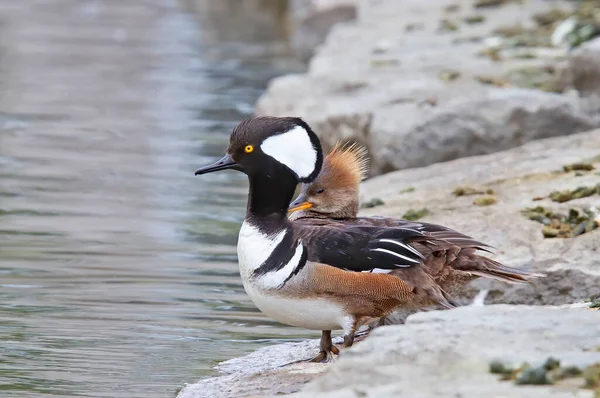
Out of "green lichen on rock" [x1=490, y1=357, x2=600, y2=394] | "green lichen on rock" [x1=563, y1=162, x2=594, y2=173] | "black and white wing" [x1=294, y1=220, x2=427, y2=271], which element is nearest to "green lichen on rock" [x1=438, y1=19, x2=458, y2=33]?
"green lichen on rock" [x1=563, y1=162, x2=594, y2=173]

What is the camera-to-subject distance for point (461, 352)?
13.8 feet

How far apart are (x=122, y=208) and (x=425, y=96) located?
2.61 metres

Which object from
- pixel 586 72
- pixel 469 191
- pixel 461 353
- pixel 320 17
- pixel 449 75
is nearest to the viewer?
pixel 461 353

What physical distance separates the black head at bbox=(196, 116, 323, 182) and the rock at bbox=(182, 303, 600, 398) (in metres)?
1.26

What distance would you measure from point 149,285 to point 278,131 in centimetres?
240

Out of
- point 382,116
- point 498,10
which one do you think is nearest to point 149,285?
point 382,116

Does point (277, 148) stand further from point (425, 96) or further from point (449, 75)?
point (449, 75)

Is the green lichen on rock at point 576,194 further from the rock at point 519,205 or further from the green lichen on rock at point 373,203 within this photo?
the green lichen on rock at point 373,203

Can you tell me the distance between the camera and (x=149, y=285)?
7.78m

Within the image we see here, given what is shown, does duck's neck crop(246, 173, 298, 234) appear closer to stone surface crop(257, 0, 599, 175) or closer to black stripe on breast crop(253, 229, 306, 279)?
black stripe on breast crop(253, 229, 306, 279)

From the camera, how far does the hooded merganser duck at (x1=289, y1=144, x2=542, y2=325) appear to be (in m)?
5.66

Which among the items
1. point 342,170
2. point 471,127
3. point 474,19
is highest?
point 342,170

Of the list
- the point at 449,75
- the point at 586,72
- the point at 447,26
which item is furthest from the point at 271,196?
the point at 447,26

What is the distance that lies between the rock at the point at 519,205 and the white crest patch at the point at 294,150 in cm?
146
